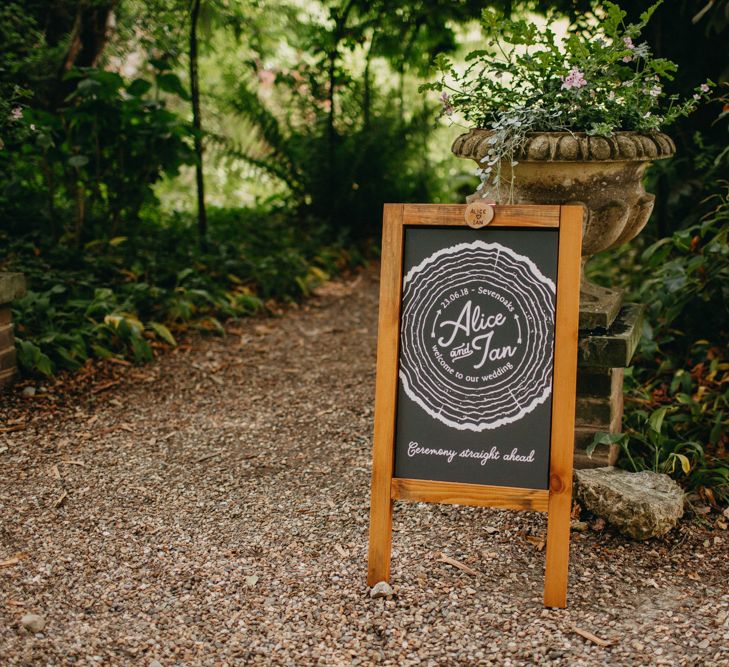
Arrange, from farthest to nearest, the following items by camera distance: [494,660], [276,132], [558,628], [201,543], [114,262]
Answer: [276,132] → [114,262] → [201,543] → [558,628] → [494,660]

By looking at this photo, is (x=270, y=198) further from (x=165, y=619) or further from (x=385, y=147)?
(x=165, y=619)

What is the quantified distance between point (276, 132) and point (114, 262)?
109 inches

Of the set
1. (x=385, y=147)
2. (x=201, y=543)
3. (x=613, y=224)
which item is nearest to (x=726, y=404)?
(x=613, y=224)

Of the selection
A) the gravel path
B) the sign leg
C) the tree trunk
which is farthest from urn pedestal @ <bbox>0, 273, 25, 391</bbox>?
the sign leg

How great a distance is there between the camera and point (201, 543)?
109 inches

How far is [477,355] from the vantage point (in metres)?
2.41

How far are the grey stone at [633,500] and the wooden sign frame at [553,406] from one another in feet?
1.63

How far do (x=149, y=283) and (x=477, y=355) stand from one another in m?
3.52

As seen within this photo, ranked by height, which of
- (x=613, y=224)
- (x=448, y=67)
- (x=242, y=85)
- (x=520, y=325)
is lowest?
(x=520, y=325)

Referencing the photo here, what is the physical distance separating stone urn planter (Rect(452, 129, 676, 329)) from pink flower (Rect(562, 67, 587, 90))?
157 millimetres

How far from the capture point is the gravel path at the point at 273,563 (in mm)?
2223

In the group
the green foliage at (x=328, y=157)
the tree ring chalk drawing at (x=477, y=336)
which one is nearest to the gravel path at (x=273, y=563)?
the tree ring chalk drawing at (x=477, y=336)

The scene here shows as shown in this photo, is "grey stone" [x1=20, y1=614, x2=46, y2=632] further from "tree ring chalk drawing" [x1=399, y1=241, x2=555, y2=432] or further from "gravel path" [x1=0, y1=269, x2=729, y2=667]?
"tree ring chalk drawing" [x1=399, y1=241, x2=555, y2=432]

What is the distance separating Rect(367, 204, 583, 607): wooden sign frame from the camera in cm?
232
